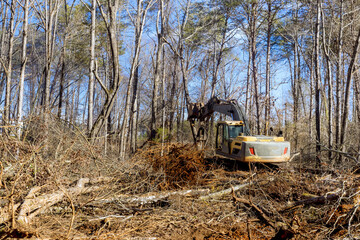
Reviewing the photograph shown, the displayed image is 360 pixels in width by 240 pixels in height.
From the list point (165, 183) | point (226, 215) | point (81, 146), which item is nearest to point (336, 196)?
point (226, 215)

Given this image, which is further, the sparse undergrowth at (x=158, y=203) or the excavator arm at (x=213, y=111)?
the excavator arm at (x=213, y=111)

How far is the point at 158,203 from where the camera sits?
5.36m

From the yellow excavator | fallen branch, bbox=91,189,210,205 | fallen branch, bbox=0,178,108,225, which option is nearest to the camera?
fallen branch, bbox=0,178,108,225

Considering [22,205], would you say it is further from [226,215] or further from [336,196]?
[336,196]

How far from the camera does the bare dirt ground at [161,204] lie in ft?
12.1

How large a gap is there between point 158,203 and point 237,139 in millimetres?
4318

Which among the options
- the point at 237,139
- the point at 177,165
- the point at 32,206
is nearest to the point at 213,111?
the point at 237,139

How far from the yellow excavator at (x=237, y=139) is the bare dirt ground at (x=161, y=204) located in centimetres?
126

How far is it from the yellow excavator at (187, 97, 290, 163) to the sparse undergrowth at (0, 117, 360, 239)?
1.48 m

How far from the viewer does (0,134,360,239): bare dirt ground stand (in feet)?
12.1

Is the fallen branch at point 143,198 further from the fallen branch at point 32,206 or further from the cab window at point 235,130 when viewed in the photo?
the cab window at point 235,130

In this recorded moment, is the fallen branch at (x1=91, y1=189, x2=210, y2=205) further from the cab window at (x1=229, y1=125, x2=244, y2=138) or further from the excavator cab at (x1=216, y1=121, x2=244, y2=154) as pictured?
the cab window at (x1=229, y1=125, x2=244, y2=138)

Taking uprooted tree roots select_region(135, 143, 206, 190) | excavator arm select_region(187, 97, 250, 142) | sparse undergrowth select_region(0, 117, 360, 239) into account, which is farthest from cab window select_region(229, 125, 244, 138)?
uprooted tree roots select_region(135, 143, 206, 190)

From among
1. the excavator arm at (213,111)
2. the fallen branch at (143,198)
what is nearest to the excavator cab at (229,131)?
the excavator arm at (213,111)
